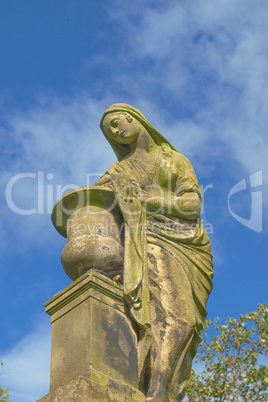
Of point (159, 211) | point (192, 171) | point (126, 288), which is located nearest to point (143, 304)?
point (126, 288)

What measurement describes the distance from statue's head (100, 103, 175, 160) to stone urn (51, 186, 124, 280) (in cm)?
105

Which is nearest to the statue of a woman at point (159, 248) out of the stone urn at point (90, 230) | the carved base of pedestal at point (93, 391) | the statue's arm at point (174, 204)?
the statue's arm at point (174, 204)

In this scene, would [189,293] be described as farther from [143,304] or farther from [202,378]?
[202,378]

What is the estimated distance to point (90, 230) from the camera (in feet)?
19.1

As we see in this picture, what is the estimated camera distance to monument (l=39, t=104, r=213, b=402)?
5086mm

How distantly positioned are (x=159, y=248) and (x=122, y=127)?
1.52 meters

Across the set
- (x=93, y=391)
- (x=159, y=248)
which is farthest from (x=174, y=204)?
(x=93, y=391)

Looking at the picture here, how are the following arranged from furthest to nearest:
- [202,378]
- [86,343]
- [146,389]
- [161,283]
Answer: [202,378]
[161,283]
[146,389]
[86,343]

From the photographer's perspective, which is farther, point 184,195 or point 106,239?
point 184,195

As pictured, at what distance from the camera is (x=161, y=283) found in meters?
5.97

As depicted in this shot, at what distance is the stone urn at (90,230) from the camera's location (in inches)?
223

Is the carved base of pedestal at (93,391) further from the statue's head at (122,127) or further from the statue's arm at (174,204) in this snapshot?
the statue's head at (122,127)

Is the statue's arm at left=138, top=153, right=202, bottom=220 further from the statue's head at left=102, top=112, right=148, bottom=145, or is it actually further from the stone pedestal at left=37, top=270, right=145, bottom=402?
the stone pedestal at left=37, top=270, right=145, bottom=402

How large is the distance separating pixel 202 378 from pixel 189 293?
7602mm
